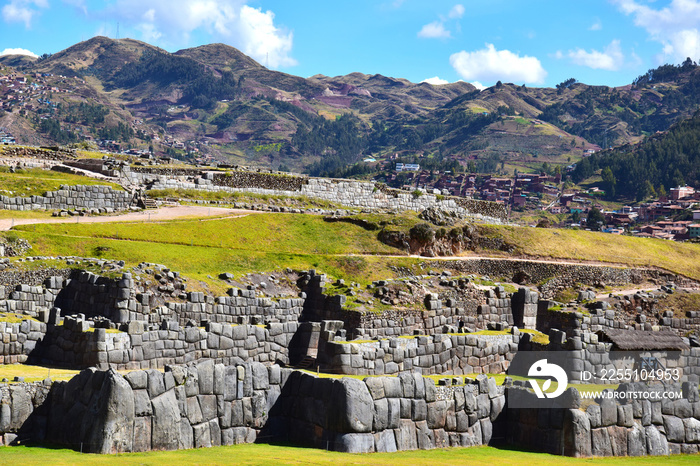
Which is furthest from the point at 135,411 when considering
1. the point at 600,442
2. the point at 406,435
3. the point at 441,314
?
the point at 441,314

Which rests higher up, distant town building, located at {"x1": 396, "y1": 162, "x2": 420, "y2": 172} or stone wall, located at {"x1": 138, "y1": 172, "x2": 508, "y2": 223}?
distant town building, located at {"x1": 396, "y1": 162, "x2": 420, "y2": 172}

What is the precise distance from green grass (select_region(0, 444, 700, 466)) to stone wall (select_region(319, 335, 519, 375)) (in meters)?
5.49

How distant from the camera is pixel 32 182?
47.3 m

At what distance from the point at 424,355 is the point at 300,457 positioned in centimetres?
1139

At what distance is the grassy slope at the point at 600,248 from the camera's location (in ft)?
191

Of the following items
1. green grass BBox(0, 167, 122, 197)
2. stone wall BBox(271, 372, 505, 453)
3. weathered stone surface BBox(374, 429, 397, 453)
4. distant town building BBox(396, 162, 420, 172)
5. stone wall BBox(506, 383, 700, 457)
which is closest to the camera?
stone wall BBox(271, 372, 505, 453)

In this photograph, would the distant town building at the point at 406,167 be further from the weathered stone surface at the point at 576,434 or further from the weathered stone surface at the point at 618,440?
the weathered stone surface at the point at 576,434

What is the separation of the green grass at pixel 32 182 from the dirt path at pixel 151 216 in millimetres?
3010

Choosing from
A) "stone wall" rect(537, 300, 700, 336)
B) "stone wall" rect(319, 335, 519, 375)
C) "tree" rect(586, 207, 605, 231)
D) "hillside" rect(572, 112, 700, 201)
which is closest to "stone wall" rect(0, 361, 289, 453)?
"stone wall" rect(319, 335, 519, 375)

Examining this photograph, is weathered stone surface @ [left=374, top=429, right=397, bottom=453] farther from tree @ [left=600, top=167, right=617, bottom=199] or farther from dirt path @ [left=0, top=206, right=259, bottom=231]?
tree @ [left=600, top=167, right=617, bottom=199]

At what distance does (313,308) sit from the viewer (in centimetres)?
3875

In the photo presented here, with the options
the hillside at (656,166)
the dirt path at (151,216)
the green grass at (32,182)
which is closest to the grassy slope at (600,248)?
the dirt path at (151,216)

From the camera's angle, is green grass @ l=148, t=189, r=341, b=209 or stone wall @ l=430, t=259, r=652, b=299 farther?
green grass @ l=148, t=189, r=341, b=209

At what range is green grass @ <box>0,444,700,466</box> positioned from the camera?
1967cm
